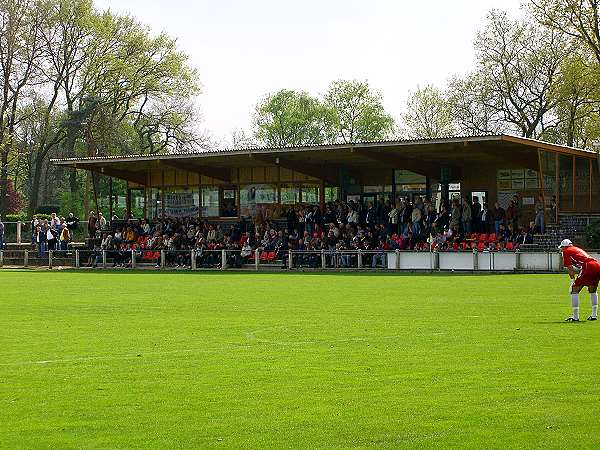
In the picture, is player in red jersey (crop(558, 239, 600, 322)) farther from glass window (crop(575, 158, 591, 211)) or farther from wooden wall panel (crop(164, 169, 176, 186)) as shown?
wooden wall panel (crop(164, 169, 176, 186))

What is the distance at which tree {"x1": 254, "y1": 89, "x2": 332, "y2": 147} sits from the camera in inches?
3708

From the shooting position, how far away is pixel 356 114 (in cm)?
9412

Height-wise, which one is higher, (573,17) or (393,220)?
(573,17)

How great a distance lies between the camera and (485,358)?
12.6 metres

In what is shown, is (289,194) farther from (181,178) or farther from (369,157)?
(369,157)

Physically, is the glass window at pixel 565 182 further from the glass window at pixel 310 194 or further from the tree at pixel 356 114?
the tree at pixel 356 114

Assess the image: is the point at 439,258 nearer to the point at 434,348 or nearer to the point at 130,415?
the point at 434,348

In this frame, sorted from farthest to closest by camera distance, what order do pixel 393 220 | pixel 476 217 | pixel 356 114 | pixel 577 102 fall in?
pixel 356 114
pixel 577 102
pixel 393 220
pixel 476 217

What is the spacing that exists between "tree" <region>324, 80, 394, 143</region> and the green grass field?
70895mm


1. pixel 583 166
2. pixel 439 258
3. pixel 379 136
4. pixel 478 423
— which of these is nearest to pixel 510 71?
pixel 379 136

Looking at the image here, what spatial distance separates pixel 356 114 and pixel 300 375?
8347cm

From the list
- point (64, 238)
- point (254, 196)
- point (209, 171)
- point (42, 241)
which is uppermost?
point (209, 171)

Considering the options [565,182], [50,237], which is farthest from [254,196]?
[565,182]

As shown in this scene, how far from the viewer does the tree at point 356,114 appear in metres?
92.8
